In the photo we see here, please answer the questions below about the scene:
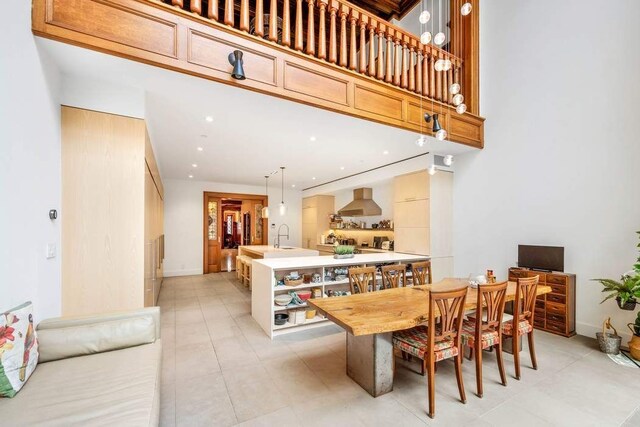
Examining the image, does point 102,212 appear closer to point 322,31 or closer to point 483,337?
point 322,31

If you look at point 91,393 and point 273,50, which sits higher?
point 273,50

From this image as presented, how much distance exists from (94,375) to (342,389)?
1.80 m

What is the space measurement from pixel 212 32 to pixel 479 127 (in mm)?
4271

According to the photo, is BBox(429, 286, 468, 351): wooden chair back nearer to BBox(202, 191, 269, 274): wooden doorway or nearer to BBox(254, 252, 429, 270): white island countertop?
BBox(254, 252, 429, 270): white island countertop

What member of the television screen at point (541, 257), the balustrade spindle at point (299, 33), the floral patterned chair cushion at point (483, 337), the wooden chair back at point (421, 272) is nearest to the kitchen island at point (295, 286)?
the wooden chair back at point (421, 272)

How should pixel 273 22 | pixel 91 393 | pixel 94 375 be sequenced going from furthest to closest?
pixel 273 22 < pixel 94 375 < pixel 91 393

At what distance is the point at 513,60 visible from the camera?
4.36 meters

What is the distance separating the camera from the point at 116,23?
7.01 feet

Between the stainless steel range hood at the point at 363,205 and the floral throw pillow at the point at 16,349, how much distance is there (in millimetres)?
6192

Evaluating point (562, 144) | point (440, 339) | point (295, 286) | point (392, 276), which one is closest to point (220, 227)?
point (295, 286)

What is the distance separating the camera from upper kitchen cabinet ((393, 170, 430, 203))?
505 cm

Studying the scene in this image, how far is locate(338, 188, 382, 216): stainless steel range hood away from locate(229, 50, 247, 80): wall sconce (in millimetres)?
5146

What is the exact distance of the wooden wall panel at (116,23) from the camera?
201cm

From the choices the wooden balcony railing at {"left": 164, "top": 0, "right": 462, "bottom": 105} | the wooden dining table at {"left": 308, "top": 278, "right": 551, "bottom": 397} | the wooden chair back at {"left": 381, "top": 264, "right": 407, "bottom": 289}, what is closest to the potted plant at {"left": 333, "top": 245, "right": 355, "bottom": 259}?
the wooden chair back at {"left": 381, "top": 264, "right": 407, "bottom": 289}
